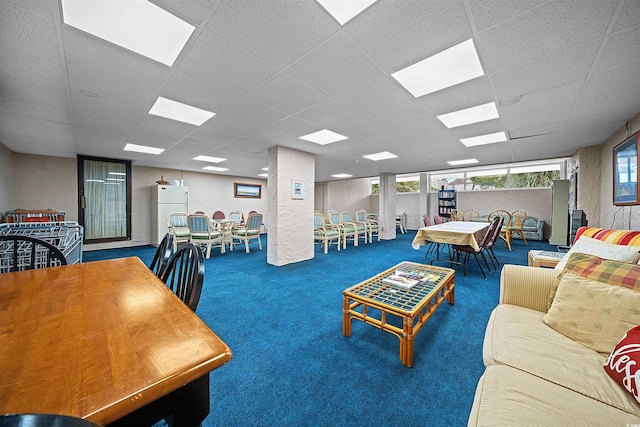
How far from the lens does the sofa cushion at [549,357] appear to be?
34.5 inches

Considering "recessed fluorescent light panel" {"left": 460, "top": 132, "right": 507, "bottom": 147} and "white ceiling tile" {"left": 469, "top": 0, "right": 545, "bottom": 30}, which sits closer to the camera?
"white ceiling tile" {"left": 469, "top": 0, "right": 545, "bottom": 30}

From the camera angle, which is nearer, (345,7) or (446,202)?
(345,7)

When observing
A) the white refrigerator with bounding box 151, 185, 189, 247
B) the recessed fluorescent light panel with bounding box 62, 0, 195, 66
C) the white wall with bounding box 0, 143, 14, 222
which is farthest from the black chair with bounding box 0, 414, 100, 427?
the white refrigerator with bounding box 151, 185, 189, 247

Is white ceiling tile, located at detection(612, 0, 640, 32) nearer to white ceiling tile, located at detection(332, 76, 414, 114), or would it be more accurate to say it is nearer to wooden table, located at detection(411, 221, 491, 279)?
white ceiling tile, located at detection(332, 76, 414, 114)

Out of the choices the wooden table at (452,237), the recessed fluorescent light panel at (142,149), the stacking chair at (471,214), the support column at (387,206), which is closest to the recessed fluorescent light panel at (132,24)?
the recessed fluorescent light panel at (142,149)

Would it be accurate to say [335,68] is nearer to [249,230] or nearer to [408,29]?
[408,29]

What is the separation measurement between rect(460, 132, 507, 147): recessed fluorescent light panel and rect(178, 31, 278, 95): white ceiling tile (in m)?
3.57

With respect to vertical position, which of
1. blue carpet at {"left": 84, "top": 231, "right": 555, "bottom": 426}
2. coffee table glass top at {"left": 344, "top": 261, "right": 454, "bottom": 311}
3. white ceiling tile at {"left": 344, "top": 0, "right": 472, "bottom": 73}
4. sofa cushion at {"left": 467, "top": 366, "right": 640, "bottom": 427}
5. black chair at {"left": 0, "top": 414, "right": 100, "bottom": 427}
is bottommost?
blue carpet at {"left": 84, "top": 231, "right": 555, "bottom": 426}

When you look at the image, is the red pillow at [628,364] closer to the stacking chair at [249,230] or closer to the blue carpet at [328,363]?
the blue carpet at [328,363]

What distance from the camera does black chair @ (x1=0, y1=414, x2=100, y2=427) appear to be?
0.24 metres

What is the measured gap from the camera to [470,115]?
9.59 feet

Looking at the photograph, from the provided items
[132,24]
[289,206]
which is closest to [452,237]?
[289,206]

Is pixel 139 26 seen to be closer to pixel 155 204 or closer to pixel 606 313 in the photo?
pixel 606 313

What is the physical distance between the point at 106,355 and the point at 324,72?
2169 millimetres
